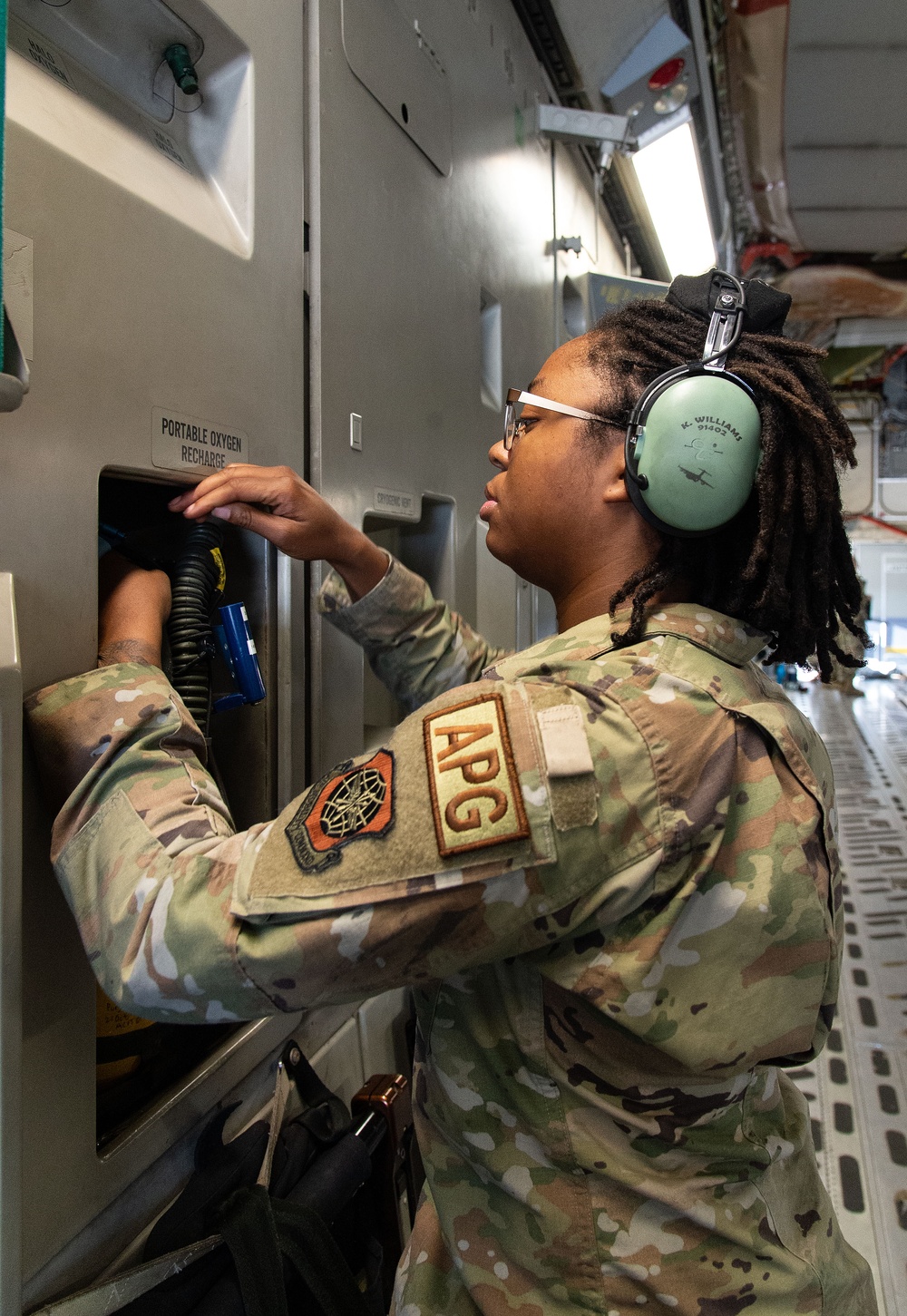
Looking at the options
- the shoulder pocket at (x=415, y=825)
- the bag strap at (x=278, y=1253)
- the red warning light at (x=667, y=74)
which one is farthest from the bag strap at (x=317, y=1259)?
the red warning light at (x=667, y=74)

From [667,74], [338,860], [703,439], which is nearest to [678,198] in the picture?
[667,74]

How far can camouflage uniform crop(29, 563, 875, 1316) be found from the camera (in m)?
0.70

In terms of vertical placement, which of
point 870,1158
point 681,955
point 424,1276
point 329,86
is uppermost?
point 329,86

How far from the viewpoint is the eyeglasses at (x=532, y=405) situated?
1.09 metres

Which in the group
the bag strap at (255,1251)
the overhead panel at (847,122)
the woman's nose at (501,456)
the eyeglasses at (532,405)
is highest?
the overhead panel at (847,122)

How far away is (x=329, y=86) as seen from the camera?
4.09ft

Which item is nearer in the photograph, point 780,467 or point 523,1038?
point 523,1038

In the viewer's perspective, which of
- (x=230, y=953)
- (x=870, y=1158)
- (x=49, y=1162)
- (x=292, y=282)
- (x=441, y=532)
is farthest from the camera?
(x=870, y=1158)

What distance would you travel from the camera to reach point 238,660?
3.47 ft

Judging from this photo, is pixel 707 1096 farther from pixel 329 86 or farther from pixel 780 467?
pixel 329 86

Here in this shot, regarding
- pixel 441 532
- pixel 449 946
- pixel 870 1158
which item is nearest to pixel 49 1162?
pixel 449 946

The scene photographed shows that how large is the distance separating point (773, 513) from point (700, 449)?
13 cm

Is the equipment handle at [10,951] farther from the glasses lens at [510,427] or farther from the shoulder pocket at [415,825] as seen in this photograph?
the glasses lens at [510,427]

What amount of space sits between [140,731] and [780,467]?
767 millimetres
